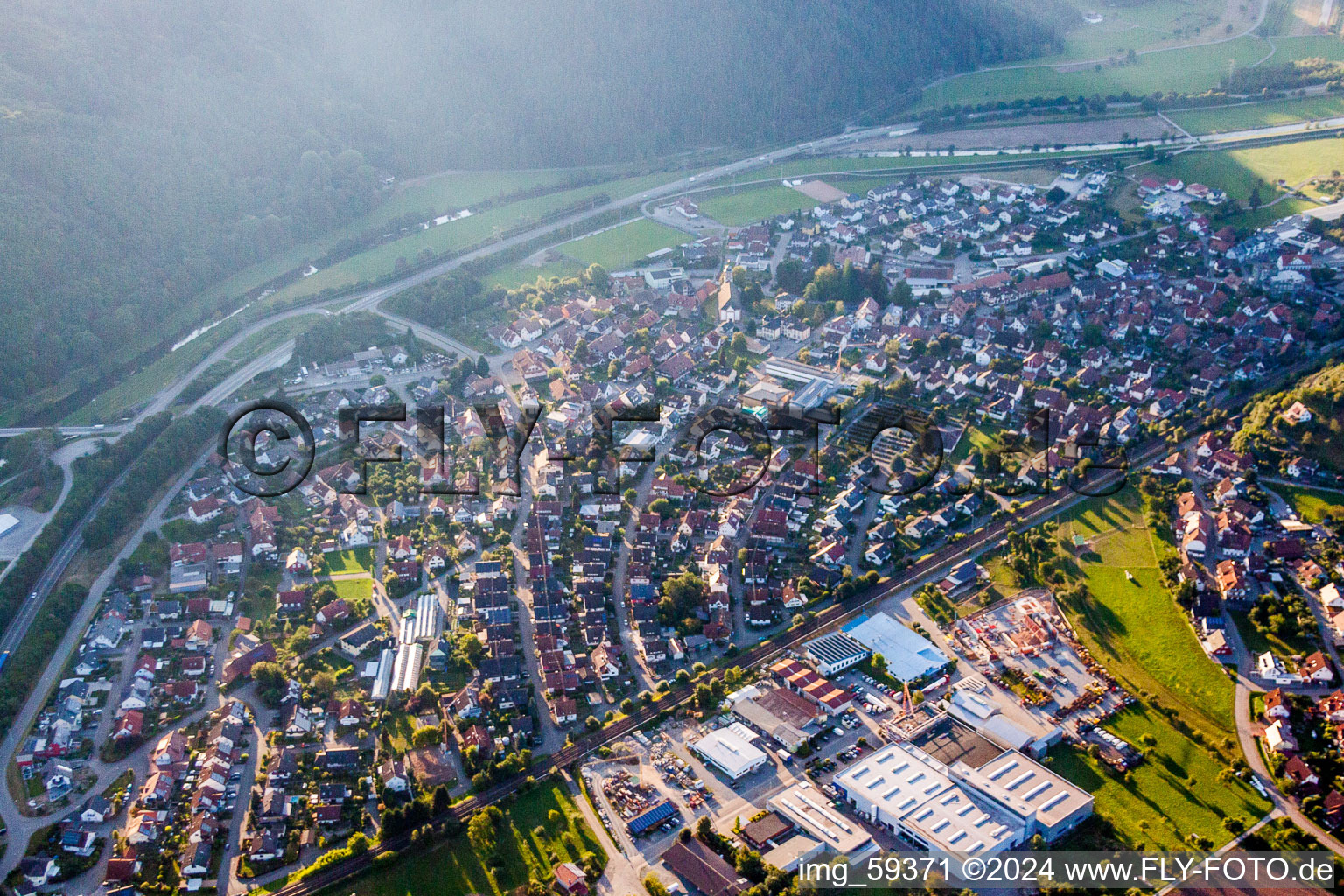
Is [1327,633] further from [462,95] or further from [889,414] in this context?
[462,95]

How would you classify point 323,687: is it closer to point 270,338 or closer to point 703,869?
point 703,869

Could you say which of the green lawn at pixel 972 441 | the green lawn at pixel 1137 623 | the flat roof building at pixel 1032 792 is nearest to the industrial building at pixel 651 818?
the flat roof building at pixel 1032 792

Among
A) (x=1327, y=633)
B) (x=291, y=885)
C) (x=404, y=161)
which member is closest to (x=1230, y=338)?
(x=1327, y=633)

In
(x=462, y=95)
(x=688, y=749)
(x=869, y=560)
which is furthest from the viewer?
(x=462, y=95)

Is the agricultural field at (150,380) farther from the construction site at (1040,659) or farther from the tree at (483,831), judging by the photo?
the construction site at (1040,659)

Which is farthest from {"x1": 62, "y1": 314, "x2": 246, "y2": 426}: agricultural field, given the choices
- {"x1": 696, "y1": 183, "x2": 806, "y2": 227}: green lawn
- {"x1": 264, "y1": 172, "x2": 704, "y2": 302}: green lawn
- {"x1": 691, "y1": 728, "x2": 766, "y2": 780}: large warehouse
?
{"x1": 691, "y1": 728, "x2": 766, "y2": 780}: large warehouse
